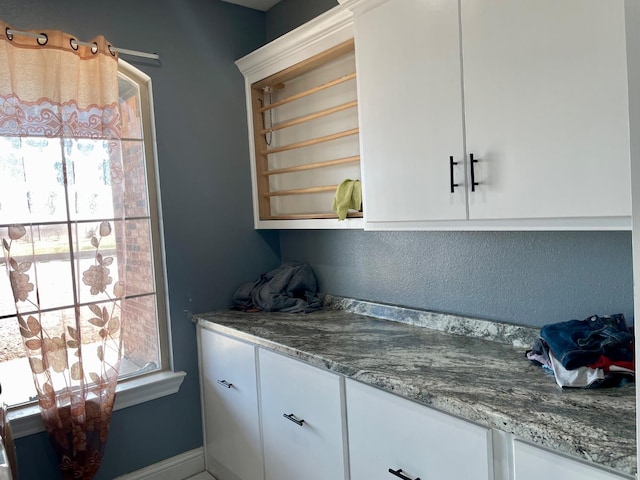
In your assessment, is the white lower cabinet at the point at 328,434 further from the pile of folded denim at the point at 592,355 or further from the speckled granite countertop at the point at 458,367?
the pile of folded denim at the point at 592,355

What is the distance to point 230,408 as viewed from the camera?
2.28m

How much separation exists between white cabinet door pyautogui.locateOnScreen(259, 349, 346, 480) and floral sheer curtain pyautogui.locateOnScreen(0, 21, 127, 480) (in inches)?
30.3

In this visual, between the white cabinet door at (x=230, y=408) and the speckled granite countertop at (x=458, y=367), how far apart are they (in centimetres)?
10

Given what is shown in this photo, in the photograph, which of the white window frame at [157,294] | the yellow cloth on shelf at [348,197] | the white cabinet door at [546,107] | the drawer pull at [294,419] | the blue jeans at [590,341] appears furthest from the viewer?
the white window frame at [157,294]

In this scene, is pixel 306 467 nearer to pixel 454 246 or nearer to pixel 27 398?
pixel 454 246

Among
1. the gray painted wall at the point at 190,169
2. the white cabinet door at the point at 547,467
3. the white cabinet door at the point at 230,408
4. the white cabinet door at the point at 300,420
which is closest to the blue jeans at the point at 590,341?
the white cabinet door at the point at 547,467

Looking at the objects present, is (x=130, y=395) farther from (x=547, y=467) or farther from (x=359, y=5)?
(x=359, y=5)

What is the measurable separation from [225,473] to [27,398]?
100 centimetres

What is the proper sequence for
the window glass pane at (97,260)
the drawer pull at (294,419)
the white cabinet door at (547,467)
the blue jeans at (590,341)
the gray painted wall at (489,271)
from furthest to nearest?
the window glass pane at (97,260) → the drawer pull at (294,419) → the gray painted wall at (489,271) → the blue jeans at (590,341) → the white cabinet door at (547,467)

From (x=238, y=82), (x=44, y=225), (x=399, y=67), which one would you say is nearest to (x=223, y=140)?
(x=238, y=82)

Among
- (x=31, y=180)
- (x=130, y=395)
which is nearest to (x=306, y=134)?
(x=31, y=180)

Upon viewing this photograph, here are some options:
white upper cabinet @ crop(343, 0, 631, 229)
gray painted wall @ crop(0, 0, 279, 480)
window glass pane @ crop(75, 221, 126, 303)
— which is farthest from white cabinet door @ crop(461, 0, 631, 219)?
window glass pane @ crop(75, 221, 126, 303)

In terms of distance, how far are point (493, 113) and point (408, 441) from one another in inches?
39.0

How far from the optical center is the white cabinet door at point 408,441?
1187 mm
